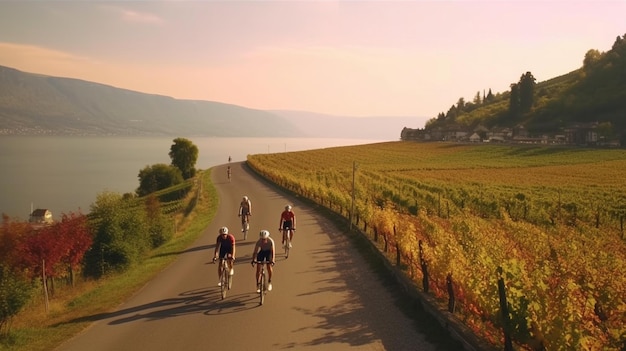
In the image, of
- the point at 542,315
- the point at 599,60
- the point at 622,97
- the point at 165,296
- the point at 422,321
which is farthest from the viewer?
the point at 599,60

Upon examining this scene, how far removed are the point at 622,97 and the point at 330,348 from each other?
17340 centimetres

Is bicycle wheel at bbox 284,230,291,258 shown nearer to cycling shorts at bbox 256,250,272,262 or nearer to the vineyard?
the vineyard

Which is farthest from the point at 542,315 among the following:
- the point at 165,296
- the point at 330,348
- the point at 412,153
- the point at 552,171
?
the point at 412,153

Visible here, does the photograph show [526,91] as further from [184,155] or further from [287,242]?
[287,242]

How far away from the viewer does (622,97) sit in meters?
148

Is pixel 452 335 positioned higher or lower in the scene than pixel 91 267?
higher

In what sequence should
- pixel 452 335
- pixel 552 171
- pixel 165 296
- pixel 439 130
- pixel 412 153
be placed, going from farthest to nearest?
pixel 439 130, pixel 412 153, pixel 552 171, pixel 165 296, pixel 452 335

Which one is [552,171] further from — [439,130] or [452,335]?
[439,130]

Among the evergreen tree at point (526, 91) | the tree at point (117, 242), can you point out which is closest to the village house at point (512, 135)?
the evergreen tree at point (526, 91)

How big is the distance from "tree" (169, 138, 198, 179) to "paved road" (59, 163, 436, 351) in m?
83.3

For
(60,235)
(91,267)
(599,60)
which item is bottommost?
(91,267)

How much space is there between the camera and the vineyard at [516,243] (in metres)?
8.27

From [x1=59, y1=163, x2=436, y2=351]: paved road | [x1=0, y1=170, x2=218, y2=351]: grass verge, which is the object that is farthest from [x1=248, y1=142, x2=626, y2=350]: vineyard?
[x1=0, y1=170, x2=218, y2=351]: grass verge

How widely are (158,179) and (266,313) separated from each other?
83.3 metres
